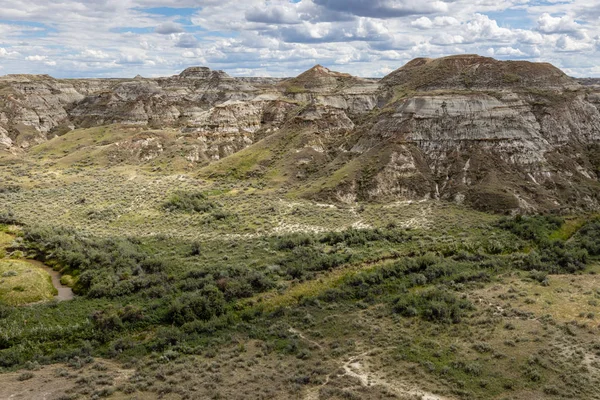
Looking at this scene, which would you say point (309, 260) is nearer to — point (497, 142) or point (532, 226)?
point (532, 226)

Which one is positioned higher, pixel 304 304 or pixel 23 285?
pixel 23 285

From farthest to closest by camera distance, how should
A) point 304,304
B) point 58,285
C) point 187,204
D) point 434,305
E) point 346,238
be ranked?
1. point 187,204
2. point 346,238
3. point 58,285
4. point 304,304
5. point 434,305

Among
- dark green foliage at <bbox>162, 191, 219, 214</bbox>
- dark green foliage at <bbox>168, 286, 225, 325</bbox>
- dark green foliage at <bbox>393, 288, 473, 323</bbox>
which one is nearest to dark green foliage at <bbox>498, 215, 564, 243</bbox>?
dark green foliage at <bbox>393, 288, 473, 323</bbox>

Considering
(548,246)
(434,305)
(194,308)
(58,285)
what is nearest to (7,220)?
(58,285)

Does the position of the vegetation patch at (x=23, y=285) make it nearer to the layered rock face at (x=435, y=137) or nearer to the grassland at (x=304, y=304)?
the grassland at (x=304, y=304)

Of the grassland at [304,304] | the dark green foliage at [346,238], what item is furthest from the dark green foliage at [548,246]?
the dark green foliage at [346,238]

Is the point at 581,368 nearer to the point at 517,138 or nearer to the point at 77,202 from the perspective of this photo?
the point at 517,138

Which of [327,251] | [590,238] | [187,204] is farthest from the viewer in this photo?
[187,204]
